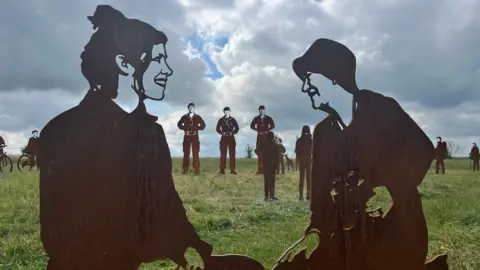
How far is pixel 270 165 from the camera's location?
984 cm

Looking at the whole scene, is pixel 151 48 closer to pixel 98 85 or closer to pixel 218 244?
pixel 98 85

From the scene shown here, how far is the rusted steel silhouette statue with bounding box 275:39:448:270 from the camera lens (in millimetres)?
3131

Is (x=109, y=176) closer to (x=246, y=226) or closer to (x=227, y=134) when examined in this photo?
(x=246, y=226)

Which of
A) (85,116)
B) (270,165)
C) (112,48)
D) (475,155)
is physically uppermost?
(475,155)

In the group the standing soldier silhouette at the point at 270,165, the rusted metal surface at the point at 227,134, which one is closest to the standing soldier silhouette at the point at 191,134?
the rusted metal surface at the point at 227,134

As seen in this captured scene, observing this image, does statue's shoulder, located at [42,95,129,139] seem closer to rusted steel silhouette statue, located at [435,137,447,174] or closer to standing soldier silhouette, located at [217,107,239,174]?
standing soldier silhouette, located at [217,107,239,174]

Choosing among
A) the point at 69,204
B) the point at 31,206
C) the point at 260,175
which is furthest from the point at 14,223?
the point at 260,175

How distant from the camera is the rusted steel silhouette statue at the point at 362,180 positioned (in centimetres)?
313

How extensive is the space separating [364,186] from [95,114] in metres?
1.59

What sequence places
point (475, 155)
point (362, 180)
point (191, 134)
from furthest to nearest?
point (475, 155), point (191, 134), point (362, 180)

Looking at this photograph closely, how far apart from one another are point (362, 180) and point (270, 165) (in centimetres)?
671

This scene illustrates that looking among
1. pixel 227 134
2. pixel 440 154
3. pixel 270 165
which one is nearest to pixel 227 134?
pixel 227 134

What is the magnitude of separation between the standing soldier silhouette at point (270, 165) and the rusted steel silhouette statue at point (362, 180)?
6518 millimetres

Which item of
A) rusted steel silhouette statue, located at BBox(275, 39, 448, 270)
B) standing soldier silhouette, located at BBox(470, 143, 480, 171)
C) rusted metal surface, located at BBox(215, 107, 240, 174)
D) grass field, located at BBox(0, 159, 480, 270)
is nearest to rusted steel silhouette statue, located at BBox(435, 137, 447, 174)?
standing soldier silhouette, located at BBox(470, 143, 480, 171)
